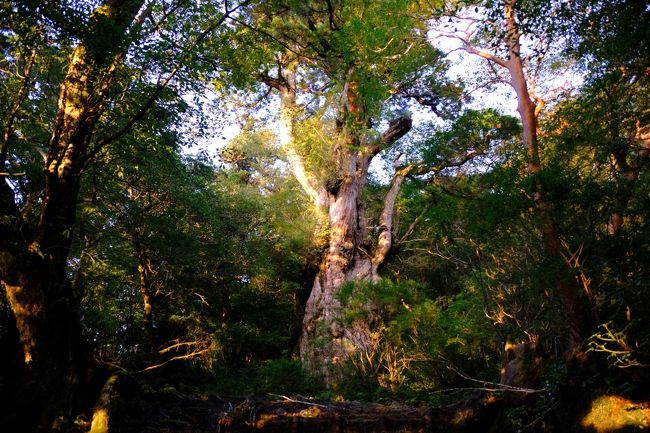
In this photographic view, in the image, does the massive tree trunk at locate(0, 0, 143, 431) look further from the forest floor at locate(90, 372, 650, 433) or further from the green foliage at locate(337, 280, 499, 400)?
the green foliage at locate(337, 280, 499, 400)

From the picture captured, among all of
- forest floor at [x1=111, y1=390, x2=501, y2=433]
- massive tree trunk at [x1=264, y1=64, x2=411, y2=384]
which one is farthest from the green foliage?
forest floor at [x1=111, y1=390, x2=501, y2=433]

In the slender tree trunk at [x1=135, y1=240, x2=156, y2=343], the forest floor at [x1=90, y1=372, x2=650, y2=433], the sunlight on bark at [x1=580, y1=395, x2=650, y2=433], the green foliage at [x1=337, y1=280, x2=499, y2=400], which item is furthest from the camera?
the slender tree trunk at [x1=135, y1=240, x2=156, y2=343]

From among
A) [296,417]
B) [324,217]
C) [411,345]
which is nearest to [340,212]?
[324,217]

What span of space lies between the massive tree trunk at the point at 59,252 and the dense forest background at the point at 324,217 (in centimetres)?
2

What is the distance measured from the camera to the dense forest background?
4176 mm

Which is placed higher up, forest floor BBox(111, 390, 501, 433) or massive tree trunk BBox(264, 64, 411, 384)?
massive tree trunk BBox(264, 64, 411, 384)

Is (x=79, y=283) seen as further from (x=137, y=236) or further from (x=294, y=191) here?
(x=294, y=191)

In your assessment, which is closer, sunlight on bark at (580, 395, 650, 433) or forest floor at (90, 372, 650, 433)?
sunlight on bark at (580, 395, 650, 433)

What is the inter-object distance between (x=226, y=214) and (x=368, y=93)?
19.7ft

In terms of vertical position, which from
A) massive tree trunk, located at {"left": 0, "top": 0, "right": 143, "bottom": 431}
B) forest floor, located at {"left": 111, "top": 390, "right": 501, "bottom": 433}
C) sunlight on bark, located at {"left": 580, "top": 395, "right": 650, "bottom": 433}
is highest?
massive tree trunk, located at {"left": 0, "top": 0, "right": 143, "bottom": 431}

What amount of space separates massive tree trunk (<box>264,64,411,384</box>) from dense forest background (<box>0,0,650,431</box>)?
0.07 metres

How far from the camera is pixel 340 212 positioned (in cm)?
1165

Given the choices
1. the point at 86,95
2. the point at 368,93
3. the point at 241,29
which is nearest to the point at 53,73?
the point at 86,95

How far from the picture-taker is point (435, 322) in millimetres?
6977
